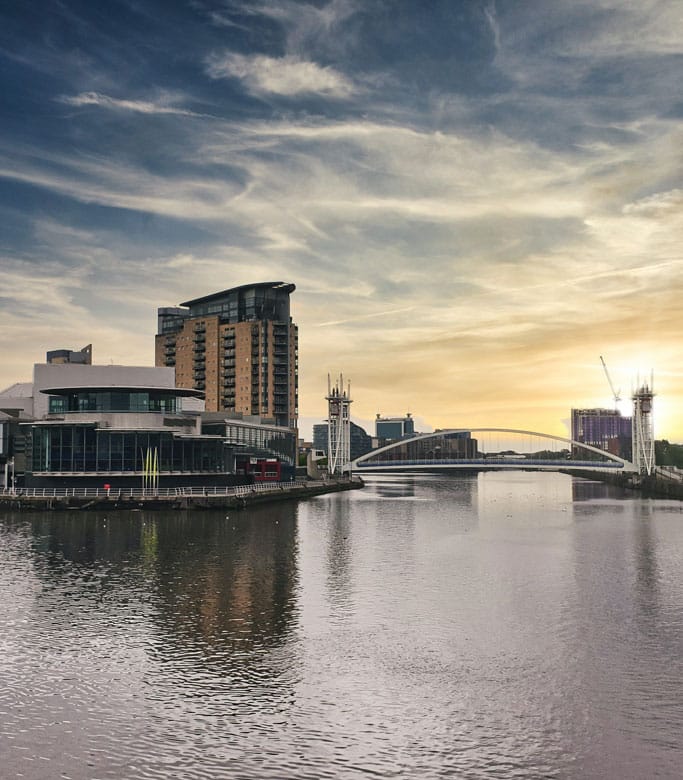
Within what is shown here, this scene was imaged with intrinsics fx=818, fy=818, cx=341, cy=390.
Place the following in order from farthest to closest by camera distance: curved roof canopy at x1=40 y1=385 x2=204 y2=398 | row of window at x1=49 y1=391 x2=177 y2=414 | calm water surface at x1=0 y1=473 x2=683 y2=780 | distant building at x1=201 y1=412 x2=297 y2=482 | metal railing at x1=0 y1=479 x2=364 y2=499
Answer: distant building at x1=201 y1=412 x2=297 y2=482 → row of window at x1=49 y1=391 x2=177 y2=414 → curved roof canopy at x1=40 y1=385 x2=204 y2=398 → metal railing at x1=0 y1=479 x2=364 y2=499 → calm water surface at x1=0 y1=473 x2=683 y2=780

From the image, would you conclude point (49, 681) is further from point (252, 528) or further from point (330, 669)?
point (252, 528)

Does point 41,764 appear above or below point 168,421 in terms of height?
below

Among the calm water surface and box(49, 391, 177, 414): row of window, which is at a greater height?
box(49, 391, 177, 414): row of window

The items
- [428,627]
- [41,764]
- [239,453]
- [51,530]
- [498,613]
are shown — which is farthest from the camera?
[239,453]

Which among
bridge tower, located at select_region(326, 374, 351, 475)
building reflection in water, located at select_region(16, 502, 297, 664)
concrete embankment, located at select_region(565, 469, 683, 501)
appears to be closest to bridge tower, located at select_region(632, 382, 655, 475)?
concrete embankment, located at select_region(565, 469, 683, 501)

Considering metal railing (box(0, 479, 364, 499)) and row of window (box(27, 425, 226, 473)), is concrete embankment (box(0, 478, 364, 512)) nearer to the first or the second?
metal railing (box(0, 479, 364, 499))

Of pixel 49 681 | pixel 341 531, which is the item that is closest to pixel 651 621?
pixel 49 681

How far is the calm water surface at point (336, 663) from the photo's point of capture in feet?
74.3

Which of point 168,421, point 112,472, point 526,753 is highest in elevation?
point 168,421

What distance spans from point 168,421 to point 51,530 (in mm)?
31909

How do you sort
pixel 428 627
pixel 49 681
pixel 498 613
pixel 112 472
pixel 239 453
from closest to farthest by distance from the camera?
pixel 49 681, pixel 428 627, pixel 498 613, pixel 112 472, pixel 239 453

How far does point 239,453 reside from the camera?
127562mm

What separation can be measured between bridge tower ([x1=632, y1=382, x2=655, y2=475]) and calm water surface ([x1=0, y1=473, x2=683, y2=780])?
121684 millimetres

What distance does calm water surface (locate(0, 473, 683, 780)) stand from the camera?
22656mm
